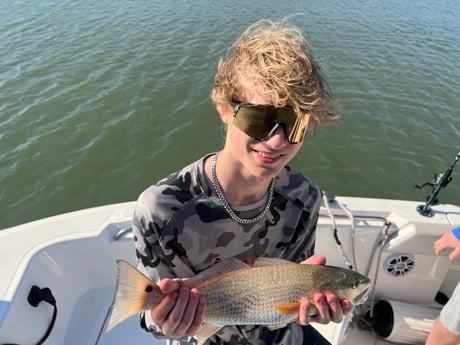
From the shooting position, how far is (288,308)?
1.78m

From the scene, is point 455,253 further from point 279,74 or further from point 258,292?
point 279,74

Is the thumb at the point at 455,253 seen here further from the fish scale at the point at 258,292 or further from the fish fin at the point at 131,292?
the fish fin at the point at 131,292

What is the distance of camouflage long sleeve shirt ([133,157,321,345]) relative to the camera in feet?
6.17

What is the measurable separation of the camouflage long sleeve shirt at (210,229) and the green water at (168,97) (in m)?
3.98

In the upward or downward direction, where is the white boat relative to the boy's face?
downward

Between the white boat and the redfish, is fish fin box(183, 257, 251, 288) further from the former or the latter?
the white boat

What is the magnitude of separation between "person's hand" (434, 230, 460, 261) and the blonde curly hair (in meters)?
1.69

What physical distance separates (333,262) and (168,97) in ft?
18.3

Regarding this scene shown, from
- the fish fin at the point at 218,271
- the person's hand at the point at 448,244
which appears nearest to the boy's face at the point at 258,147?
the fish fin at the point at 218,271

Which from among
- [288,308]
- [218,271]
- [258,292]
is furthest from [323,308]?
[218,271]

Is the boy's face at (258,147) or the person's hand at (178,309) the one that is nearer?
the person's hand at (178,309)

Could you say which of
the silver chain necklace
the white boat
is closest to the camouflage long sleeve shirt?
the silver chain necklace

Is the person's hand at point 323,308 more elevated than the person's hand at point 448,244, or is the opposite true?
the person's hand at point 323,308

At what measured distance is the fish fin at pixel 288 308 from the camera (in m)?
1.78
